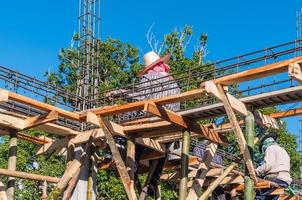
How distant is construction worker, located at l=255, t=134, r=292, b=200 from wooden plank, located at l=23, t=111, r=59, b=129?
4.31 m

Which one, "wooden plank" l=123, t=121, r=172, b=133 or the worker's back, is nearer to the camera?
the worker's back

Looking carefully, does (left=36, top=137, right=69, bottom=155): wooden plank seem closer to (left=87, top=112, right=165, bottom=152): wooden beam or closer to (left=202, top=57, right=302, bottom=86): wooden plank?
(left=87, top=112, right=165, bottom=152): wooden beam

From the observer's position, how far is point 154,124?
13.4 m

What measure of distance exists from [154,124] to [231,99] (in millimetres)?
2244

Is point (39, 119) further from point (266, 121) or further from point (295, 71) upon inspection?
point (295, 71)

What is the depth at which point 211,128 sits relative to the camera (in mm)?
14219

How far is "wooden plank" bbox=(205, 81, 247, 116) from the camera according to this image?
11.4 metres

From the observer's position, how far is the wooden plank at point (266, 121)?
1263cm

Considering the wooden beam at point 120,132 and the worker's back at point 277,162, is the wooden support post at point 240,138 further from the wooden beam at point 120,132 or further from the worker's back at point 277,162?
the wooden beam at point 120,132

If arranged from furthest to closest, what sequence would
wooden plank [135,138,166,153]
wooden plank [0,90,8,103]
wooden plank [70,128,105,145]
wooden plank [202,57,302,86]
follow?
wooden plank [135,138,166,153] → wooden plank [70,128,105,145] → wooden plank [0,90,8,103] → wooden plank [202,57,302,86]

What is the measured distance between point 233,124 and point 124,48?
27.1m

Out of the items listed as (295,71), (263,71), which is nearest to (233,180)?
(263,71)

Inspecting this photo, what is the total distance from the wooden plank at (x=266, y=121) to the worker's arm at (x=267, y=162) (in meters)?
0.50

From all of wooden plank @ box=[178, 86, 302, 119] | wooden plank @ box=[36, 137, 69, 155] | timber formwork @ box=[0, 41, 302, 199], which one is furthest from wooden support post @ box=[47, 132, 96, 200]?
wooden plank @ box=[178, 86, 302, 119]
